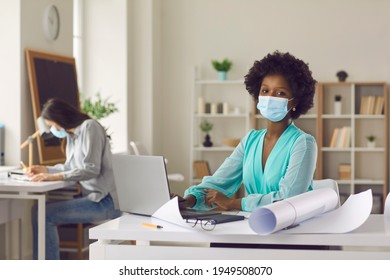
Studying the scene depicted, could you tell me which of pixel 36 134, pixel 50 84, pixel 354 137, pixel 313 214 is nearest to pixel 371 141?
pixel 354 137

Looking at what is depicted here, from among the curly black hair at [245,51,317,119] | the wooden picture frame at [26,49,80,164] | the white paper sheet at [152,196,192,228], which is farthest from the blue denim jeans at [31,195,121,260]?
the white paper sheet at [152,196,192,228]

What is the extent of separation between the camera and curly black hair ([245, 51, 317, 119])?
278 centimetres

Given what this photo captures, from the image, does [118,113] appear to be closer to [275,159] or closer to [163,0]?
[163,0]

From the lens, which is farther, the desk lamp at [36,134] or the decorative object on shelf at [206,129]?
the decorative object on shelf at [206,129]

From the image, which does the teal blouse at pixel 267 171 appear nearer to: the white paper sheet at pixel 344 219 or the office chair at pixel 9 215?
the white paper sheet at pixel 344 219

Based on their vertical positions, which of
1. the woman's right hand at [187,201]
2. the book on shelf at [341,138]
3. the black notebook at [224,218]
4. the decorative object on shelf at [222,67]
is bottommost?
the black notebook at [224,218]

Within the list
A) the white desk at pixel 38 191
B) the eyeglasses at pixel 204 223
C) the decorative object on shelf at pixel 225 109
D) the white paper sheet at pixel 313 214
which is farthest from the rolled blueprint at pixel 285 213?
the decorative object on shelf at pixel 225 109

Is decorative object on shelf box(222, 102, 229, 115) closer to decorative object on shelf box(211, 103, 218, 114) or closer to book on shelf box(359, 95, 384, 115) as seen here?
decorative object on shelf box(211, 103, 218, 114)

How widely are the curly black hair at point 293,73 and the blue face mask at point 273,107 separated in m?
0.07

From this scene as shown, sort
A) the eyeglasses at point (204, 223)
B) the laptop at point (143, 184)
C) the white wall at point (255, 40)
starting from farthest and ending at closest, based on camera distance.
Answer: the white wall at point (255, 40) → the laptop at point (143, 184) → the eyeglasses at point (204, 223)

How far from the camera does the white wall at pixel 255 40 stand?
303 inches

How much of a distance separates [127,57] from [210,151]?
1436 mm

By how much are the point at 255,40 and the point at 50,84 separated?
3044mm

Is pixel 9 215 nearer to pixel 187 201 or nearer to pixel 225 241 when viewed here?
pixel 187 201
